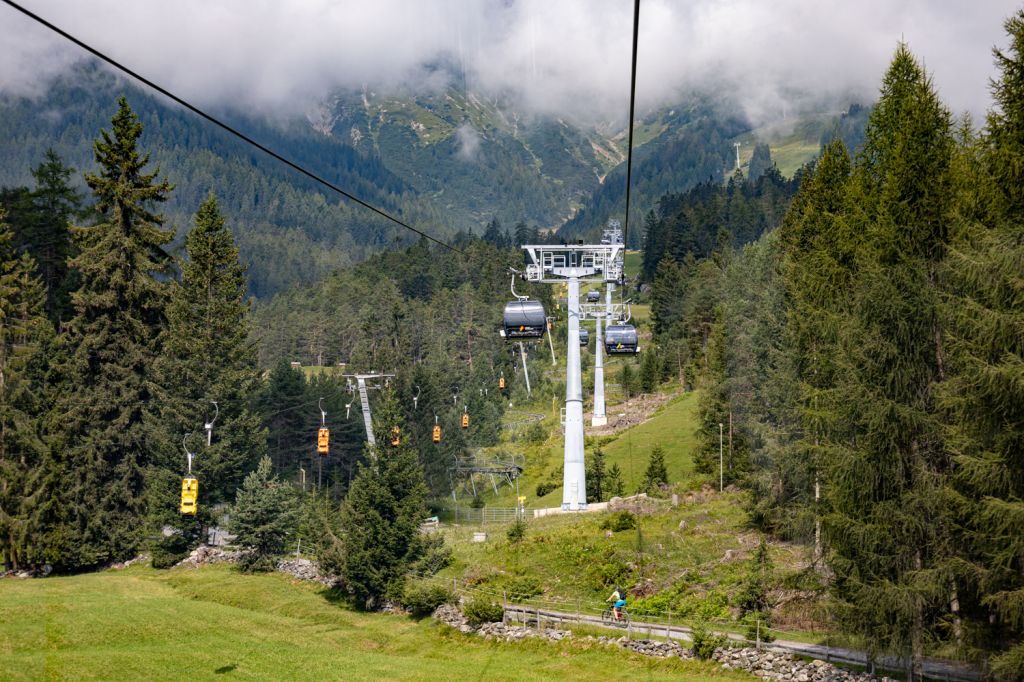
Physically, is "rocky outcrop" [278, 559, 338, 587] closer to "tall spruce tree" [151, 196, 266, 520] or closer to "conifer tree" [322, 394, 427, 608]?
"conifer tree" [322, 394, 427, 608]

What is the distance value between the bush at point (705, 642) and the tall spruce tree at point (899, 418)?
5.31 m

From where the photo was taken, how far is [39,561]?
50.3m

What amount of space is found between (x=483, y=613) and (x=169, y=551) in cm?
2162

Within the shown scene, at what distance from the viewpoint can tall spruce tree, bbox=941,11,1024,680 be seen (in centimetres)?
2027

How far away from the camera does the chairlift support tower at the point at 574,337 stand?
167 ft

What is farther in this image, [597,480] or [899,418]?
[597,480]

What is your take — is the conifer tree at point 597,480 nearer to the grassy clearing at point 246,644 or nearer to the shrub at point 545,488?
the shrub at point 545,488

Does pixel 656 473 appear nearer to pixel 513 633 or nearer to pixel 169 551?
pixel 513 633

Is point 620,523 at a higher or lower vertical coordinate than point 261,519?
higher

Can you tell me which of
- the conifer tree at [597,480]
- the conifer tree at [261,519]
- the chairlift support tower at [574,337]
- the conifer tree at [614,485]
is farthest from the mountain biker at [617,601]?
the conifer tree at [614,485]

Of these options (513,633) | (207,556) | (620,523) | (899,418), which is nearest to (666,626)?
(513,633)

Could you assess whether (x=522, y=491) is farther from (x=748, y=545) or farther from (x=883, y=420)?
(x=883, y=420)

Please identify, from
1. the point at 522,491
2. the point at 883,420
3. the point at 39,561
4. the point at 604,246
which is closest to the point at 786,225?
the point at 604,246

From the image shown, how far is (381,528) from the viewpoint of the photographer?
137 feet
